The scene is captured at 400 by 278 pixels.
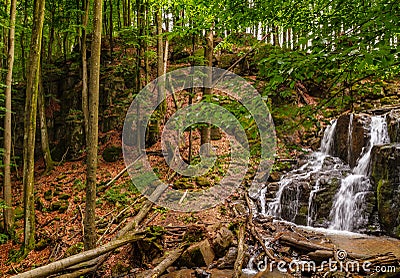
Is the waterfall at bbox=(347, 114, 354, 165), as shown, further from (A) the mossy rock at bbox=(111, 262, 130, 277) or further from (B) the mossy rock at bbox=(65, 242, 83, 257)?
(B) the mossy rock at bbox=(65, 242, 83, 257)

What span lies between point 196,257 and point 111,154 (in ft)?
28.3

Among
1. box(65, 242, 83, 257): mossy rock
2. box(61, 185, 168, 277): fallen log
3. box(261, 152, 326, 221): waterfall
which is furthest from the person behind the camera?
box(261, 152, 326, 221): waterfall

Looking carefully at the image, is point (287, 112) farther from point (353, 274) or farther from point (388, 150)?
point (388, 150)

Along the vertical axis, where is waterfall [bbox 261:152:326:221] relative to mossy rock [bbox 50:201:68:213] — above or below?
above

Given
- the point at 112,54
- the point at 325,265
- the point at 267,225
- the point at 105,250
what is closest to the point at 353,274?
the point at 325,265

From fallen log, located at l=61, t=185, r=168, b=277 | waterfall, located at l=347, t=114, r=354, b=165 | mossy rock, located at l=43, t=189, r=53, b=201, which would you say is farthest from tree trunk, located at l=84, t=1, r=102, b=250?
waterfall, located at l=347, t=114, r=354, b=165

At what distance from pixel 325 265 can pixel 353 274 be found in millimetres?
664

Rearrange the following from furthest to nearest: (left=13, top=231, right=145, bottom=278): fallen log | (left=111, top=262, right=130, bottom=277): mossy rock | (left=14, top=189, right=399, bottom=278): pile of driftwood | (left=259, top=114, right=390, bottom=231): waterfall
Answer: (left=259, top=114, right=390, bottom=231): waterfall
(left=111, top=262, right=130, bottom=277): mossy rock
(left=14, top=189, right=399, bottom=278): pile of driftwood
(left=13, top=231, right=145, bottom=278): fallen log

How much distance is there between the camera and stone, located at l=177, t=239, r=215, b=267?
5.44 metres

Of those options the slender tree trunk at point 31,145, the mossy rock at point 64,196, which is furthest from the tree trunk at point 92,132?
the mossy rock at point 64,196

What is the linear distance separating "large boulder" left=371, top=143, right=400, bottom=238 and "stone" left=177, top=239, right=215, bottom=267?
17.8ft

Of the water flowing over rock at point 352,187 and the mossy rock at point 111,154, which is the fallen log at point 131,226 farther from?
the mossy rock at point 111,154

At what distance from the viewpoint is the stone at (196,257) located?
5.44 metres

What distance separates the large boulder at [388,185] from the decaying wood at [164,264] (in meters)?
5.97
